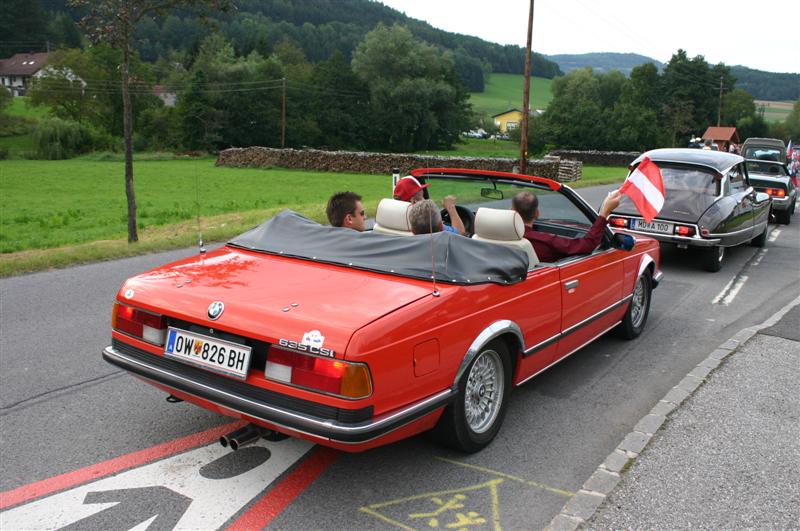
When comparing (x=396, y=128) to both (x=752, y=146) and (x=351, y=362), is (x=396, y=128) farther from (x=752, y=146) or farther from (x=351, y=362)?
(x=351, y=362)

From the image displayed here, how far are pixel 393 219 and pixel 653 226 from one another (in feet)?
21.6

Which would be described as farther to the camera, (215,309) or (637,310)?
(637,310)

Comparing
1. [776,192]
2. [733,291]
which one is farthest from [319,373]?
[776,192]

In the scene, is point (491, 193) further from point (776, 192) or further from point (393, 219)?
point (776, 192)

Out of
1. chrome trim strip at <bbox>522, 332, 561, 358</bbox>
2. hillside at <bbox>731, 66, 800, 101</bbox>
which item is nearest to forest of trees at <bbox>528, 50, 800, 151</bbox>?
hillside at <bbox>731, 66, 800, 101</bbox>

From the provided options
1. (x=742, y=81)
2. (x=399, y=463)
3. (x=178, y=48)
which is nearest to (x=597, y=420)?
(x=399, y=463)

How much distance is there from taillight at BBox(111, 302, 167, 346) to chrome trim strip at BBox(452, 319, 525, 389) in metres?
1.65

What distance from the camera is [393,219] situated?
16.0 feet

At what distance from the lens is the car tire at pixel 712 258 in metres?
9.97

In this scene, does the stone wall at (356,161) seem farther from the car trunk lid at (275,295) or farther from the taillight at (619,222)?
the car trunk lid at (275,295)

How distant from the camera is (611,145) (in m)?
77.1

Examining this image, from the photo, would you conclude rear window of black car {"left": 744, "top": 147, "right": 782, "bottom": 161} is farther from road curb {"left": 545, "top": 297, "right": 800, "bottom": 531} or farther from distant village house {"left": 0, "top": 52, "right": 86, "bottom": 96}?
distant village house {"left": 0, "top": 52, "right": 86, "bottom": 96}

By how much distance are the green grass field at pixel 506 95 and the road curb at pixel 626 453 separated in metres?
127

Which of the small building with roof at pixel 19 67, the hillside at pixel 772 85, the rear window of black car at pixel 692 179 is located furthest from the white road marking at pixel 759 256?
the hillside at pixel 772 85
